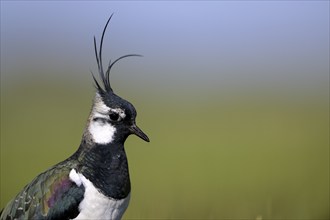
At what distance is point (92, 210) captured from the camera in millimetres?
6641

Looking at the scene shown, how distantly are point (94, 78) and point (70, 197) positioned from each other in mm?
979

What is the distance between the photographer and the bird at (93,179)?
670cm

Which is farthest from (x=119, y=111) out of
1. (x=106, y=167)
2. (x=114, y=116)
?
(x=106, y=167)

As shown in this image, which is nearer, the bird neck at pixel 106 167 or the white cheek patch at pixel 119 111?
the bird neck at pixel 106 167

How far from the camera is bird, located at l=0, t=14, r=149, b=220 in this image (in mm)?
6695

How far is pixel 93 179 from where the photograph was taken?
6.76 meters

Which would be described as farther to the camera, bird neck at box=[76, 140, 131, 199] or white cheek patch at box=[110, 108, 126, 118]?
white cheek patch at box=[110, 108, 126, 118]

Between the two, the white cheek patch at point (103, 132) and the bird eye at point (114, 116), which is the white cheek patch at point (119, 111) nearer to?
the bird eye at point (114, 116)

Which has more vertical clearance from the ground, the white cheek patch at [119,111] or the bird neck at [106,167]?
the white cheek patch at [119,111]

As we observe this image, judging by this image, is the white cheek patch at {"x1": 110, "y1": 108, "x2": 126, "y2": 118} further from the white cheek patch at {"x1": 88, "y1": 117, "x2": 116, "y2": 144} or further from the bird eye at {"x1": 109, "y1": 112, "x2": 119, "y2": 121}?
the white cheek patch at {"x1": 88, "y1": 117, "x2": 116, "y2": 144}

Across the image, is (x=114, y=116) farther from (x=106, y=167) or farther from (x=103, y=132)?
(x=106, y=167)

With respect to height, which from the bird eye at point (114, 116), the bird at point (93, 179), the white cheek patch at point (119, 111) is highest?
the white cheek patch at point (119, 111)

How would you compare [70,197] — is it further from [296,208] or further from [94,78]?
[296,208]

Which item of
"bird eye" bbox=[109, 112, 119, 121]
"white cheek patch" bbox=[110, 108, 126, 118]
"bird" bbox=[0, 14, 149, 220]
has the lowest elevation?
"bird" bbox=[0, 14, 149, 220]
